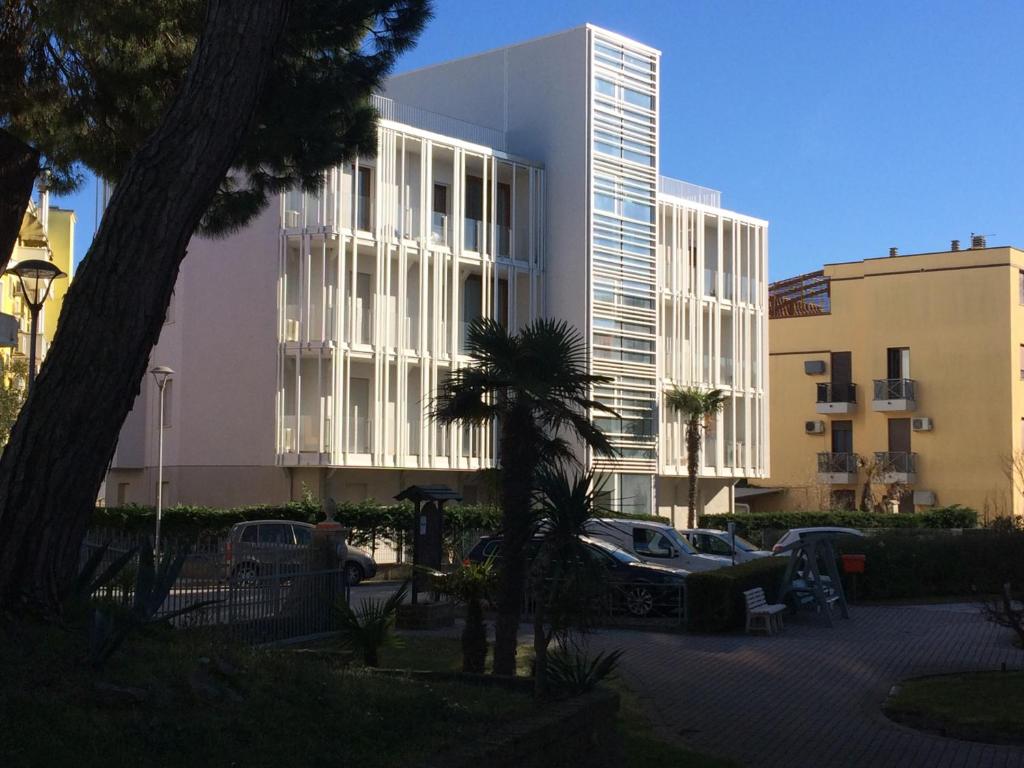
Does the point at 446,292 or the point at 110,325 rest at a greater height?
the point at 446,292

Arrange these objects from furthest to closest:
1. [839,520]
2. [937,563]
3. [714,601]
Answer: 1. [839,520]
2. [937,563]
3. [714,601]

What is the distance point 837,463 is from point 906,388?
4.68 metres

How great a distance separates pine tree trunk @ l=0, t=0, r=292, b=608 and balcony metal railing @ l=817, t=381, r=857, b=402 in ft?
184

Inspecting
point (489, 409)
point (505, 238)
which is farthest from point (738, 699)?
point (505, 238)

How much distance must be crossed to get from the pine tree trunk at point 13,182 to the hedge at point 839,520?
37.1 metres

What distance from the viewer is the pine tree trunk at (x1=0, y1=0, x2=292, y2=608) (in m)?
9.41

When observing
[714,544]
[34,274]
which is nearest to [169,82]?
[34,274]

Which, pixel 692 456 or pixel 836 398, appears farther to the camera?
pixel 836 398

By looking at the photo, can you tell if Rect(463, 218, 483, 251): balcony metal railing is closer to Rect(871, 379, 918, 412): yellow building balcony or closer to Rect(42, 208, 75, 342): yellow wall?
Rect(42, 208, 75, 342): yellow wall

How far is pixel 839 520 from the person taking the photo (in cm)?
5075

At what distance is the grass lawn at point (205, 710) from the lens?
24.0ft

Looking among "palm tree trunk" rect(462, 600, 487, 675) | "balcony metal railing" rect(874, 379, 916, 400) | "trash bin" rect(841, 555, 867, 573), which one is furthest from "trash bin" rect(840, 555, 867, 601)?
"balcony metal railing" rect(874, 379, 916, 400)

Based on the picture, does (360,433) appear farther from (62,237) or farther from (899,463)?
Result: (899,463)

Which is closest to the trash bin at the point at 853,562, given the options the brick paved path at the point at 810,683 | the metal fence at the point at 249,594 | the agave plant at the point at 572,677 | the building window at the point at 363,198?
the brick paved path at the point at 810,683
